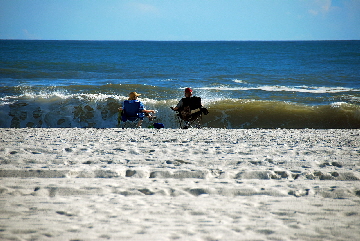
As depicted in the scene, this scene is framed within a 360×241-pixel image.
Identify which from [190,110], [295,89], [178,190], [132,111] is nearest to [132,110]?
[132,111]

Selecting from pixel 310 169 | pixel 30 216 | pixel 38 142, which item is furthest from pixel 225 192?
pixel 38 142

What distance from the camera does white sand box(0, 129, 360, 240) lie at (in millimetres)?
2549

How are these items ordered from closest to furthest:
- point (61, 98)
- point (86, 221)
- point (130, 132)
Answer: point (86, 221) < point (130, 132) < point (61, 98)

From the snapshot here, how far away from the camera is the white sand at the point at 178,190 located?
2.55 metres

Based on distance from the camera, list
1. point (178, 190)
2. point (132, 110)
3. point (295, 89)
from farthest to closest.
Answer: point (295, 89), point (132, 110), point (178, 190)

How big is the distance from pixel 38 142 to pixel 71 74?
18.2 meters

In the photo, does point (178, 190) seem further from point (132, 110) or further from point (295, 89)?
point (295, 89)

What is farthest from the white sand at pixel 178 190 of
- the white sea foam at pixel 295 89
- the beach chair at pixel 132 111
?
the white sea foam at pixel 295 89

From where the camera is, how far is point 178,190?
334 cm

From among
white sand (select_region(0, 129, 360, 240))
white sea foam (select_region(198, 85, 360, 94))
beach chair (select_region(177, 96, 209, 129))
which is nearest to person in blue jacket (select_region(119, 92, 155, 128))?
beach chair (select_region(177, 96, 209, 129))

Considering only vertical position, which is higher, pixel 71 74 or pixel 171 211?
pixel 71 74

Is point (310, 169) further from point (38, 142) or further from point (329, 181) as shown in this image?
point (38, 142)

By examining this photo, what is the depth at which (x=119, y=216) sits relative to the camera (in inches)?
109

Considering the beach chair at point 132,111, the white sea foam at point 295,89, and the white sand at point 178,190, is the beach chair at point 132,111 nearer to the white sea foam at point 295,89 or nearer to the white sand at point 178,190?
the white sand at point 178,190
